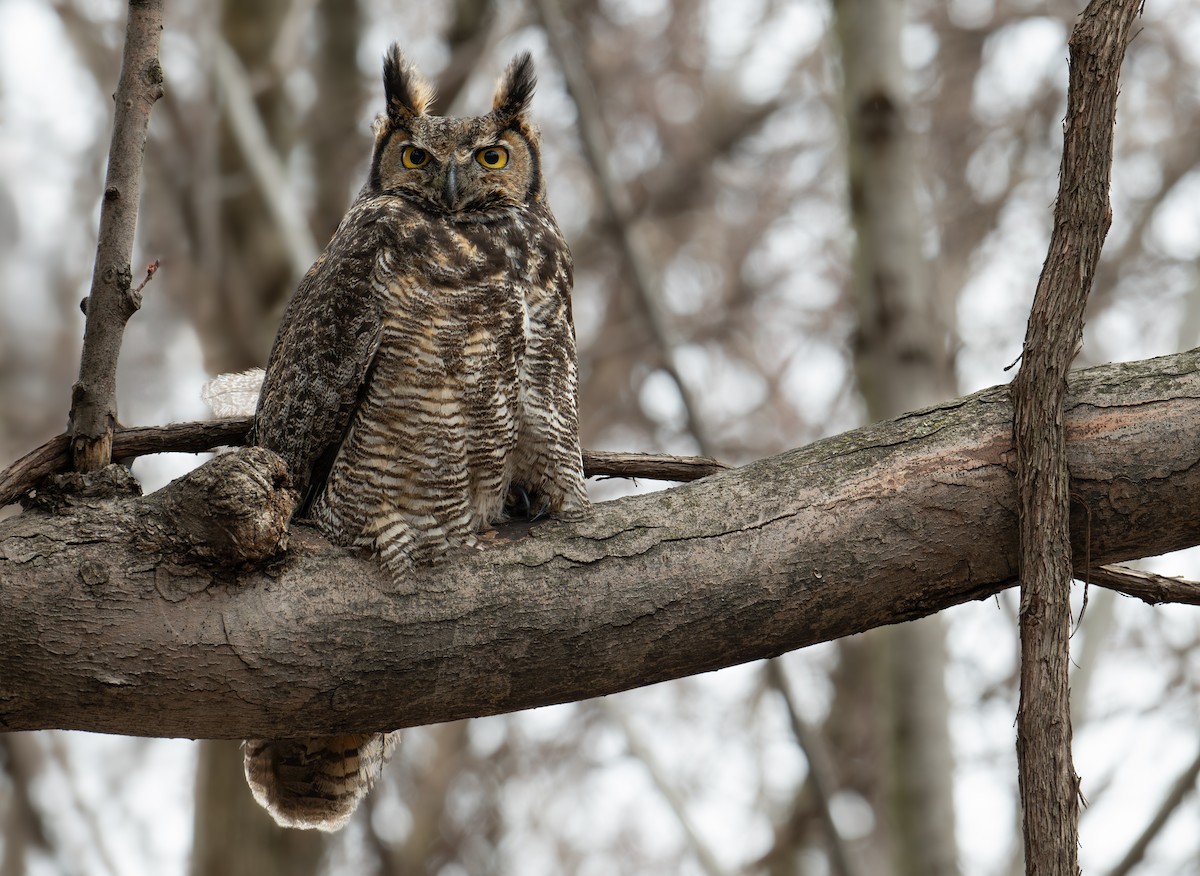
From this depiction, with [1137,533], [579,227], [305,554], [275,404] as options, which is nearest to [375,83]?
[579,227]

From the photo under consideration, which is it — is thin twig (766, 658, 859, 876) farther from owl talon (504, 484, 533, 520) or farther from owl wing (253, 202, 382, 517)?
owl wing (253, 202, 382, 517)

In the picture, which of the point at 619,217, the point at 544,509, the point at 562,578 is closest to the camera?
the point at 562,578

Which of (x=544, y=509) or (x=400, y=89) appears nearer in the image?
(x=544, y=509)

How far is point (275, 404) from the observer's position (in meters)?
2.82

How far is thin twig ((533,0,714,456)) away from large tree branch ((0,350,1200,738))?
2.13 m

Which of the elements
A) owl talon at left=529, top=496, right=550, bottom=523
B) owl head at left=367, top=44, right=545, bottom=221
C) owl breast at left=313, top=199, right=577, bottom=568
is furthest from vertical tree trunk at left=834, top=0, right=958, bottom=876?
owl breast at left=313, top=199, right=577, bottom=568

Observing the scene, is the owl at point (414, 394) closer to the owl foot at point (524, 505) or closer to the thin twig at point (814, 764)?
the owl foot at point (524, 505)

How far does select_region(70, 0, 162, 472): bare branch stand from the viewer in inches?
88.0

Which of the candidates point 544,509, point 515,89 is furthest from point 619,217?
point 544,509

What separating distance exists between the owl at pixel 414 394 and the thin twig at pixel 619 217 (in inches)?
63.6

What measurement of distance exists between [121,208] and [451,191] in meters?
0.97

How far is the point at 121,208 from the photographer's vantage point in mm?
2232

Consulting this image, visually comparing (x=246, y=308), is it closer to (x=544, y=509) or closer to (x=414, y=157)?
(x=414, y=157)

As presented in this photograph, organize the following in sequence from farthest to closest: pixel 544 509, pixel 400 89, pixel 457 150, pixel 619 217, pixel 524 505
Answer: pixel 619 217 → pixel 400 89 → pixel 457 150 → pixel 524 505 → pixel 544 509
